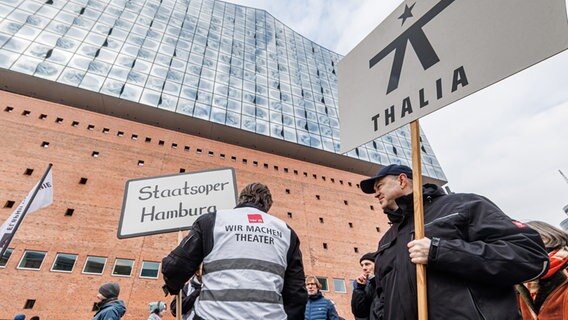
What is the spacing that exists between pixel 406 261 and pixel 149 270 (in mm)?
14638

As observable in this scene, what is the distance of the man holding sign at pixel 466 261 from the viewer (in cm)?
108

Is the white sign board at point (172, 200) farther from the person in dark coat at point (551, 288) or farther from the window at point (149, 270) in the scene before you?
the window at point (149, 270)

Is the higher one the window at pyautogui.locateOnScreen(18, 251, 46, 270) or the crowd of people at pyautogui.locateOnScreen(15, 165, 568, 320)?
the window at pyautogui.locateOnScreen(18, 251, 46, 270)

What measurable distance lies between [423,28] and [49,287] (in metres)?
15.0

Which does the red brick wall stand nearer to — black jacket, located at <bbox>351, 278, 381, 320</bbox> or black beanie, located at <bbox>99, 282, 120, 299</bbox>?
black beanie, located at <bbox>99, 282, 120, 299</bbox>

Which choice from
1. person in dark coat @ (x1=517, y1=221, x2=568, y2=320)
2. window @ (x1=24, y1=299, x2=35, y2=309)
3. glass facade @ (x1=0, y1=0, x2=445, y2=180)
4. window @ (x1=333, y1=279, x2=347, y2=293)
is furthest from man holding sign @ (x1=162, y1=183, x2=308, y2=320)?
glass facade @ (x1=0, y1=0, x2=445, y2=180)

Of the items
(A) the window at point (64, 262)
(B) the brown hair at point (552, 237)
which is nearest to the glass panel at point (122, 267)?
(A) the window at point (64, 262)

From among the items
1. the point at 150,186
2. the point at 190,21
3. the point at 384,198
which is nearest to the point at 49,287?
the point at 150,186

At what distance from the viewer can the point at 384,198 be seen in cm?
165

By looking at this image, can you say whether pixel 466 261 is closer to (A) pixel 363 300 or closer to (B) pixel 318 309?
(A) pixel 363 300

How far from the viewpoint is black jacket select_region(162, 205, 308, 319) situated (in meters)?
1.57

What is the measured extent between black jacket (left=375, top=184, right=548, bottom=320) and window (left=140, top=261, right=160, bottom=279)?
14396mm

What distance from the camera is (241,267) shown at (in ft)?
5.03

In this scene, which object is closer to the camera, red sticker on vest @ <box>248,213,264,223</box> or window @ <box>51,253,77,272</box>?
red sticker on vest @ <box>248,213,264,223</box>
